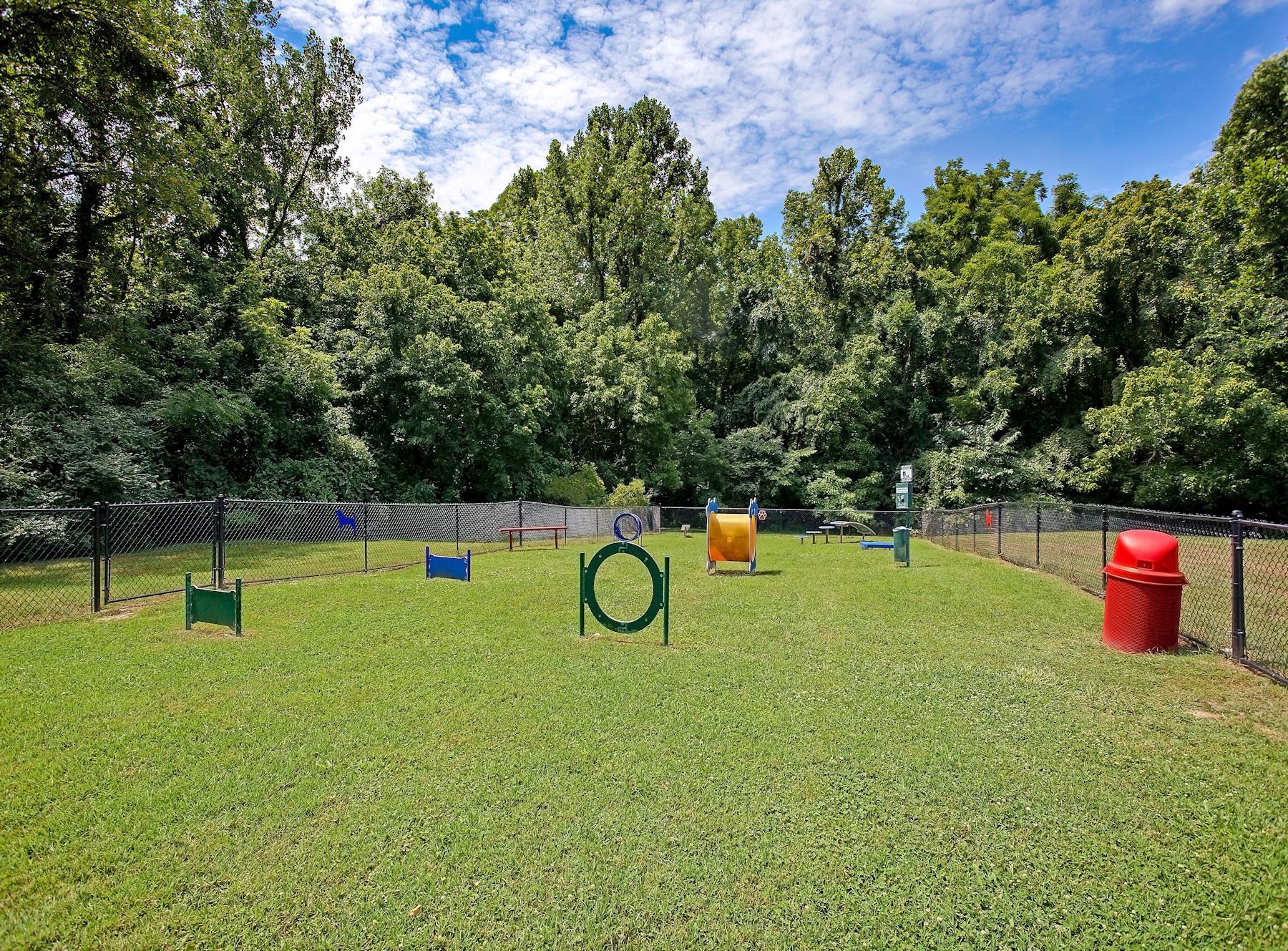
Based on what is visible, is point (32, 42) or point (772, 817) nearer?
point (772, 817)

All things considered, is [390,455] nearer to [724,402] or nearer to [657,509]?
[657,509]

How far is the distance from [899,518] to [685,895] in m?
23.8

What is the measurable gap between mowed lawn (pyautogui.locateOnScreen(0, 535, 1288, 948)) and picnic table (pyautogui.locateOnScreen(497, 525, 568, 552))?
995 cm

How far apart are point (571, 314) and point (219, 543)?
87.3 feet

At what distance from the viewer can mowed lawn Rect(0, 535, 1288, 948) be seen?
2832mm

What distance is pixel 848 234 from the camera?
3519 cm

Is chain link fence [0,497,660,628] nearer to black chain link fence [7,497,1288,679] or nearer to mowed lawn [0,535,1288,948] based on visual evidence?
black chain link fence [7,497,1288,679]

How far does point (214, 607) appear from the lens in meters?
7.83

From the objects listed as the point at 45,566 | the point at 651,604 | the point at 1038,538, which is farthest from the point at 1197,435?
the point at 45,566

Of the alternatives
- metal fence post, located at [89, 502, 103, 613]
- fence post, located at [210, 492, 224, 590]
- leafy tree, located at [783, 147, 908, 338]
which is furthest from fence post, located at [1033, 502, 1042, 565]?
leafy tree, located at [783, 147, 908, 338]

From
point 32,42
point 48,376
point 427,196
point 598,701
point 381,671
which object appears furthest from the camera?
point 427,196

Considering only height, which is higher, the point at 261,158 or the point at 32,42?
the point at 261,158

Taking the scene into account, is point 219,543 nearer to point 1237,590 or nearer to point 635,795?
point 635,795

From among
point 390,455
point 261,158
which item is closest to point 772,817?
point 390,455
